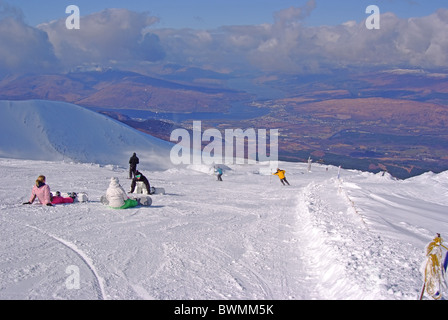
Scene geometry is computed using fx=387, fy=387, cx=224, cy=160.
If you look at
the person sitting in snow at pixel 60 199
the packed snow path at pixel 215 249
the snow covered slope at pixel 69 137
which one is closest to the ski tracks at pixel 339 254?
the packed snow path at pixel 215 249

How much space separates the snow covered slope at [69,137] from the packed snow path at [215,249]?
18455 mm

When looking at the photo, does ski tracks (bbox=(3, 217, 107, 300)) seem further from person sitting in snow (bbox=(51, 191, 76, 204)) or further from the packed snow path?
person sitting in snow (bbox=(51, 191, 76, 204))

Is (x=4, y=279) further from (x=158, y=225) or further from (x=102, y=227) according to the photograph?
(x=158, y=225)

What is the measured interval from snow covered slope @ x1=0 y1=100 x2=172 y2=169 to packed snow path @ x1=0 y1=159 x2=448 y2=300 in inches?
727

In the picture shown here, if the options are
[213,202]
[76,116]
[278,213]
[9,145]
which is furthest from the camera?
[76,116]

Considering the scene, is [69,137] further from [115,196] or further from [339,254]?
[339,254]

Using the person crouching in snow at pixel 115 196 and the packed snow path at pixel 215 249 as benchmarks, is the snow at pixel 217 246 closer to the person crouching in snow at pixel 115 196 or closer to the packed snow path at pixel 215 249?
the packed snow path at pixel 215 249

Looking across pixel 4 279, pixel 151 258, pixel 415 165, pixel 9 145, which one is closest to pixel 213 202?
pixel 151 258

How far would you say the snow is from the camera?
206 inches

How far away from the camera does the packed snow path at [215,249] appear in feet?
17.2

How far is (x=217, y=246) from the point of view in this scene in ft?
24.1

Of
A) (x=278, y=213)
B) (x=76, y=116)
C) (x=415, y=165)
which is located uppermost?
(x=76, y=116)
